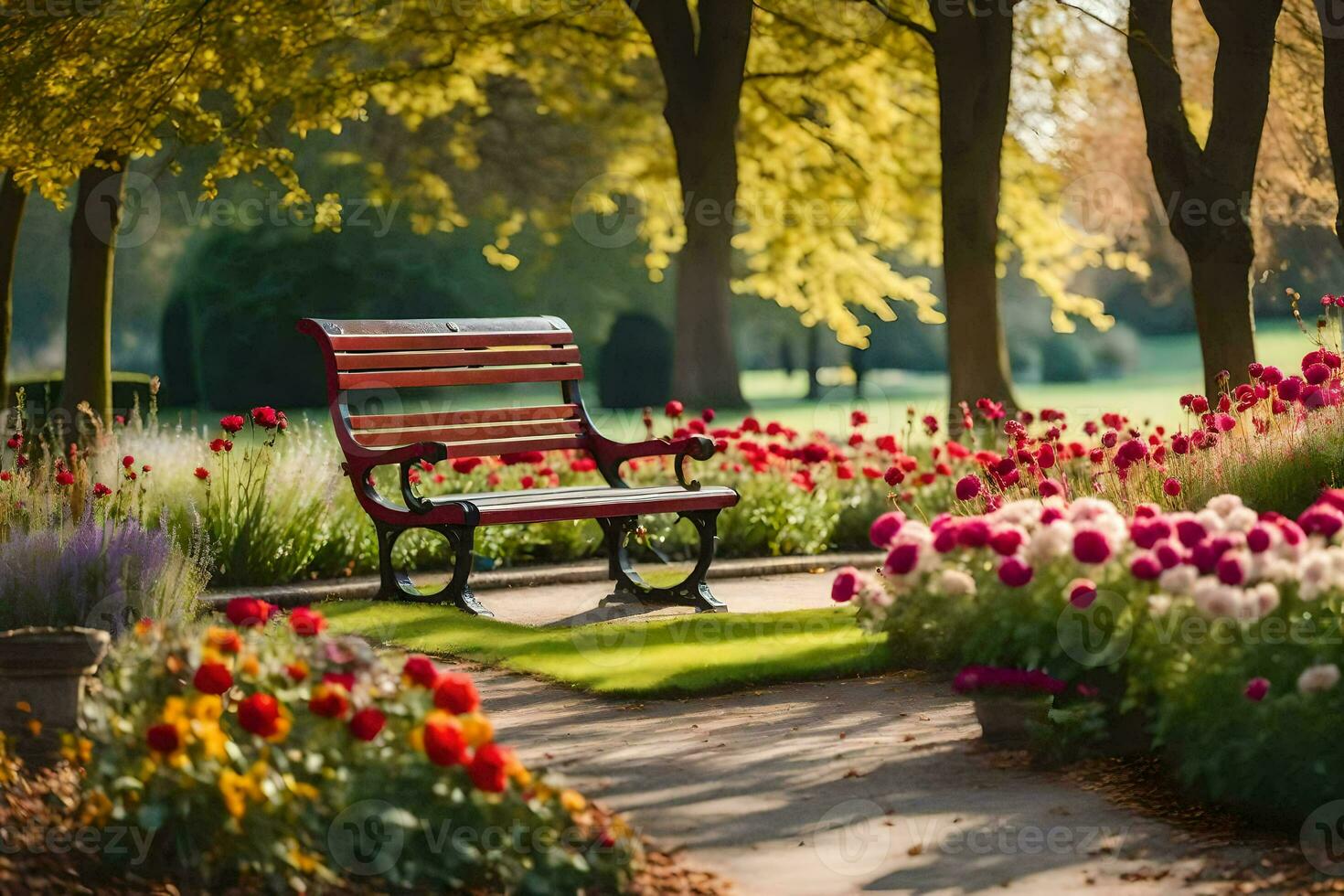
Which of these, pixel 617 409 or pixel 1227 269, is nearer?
pixel 1227 269

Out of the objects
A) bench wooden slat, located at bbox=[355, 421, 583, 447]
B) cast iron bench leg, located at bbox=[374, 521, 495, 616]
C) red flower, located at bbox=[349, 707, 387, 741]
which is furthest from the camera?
bench wooden slat, located at bbox=[355, 421, 583, 447]

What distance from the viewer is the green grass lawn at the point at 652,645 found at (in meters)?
6.88

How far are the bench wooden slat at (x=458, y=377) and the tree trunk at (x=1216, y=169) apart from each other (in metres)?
4.44

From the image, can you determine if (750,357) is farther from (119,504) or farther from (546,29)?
(119,504)

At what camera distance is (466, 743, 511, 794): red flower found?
412 centimetres

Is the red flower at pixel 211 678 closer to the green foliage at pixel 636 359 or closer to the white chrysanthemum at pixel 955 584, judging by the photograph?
the white chrysanthemum at pixel 955 584

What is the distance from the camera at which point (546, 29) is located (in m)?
19.1

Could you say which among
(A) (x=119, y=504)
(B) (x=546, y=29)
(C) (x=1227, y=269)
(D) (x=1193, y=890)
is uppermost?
(B) (x=546, y=29)

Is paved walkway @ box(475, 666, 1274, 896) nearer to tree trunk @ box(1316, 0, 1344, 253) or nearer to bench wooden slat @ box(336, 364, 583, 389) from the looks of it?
bench wooden slat @ box(336, 364, 583, 389)

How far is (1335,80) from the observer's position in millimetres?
9914

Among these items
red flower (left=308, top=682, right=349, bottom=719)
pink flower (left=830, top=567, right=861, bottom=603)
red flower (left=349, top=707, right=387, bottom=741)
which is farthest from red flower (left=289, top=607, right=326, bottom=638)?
pink flower (left=830, top=567, right=861, bottom=603)

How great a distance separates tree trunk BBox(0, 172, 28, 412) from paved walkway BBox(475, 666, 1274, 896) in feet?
33.3

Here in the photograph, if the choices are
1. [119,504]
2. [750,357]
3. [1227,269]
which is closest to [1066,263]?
[1227,269]

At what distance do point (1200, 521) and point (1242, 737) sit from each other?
84 cm
